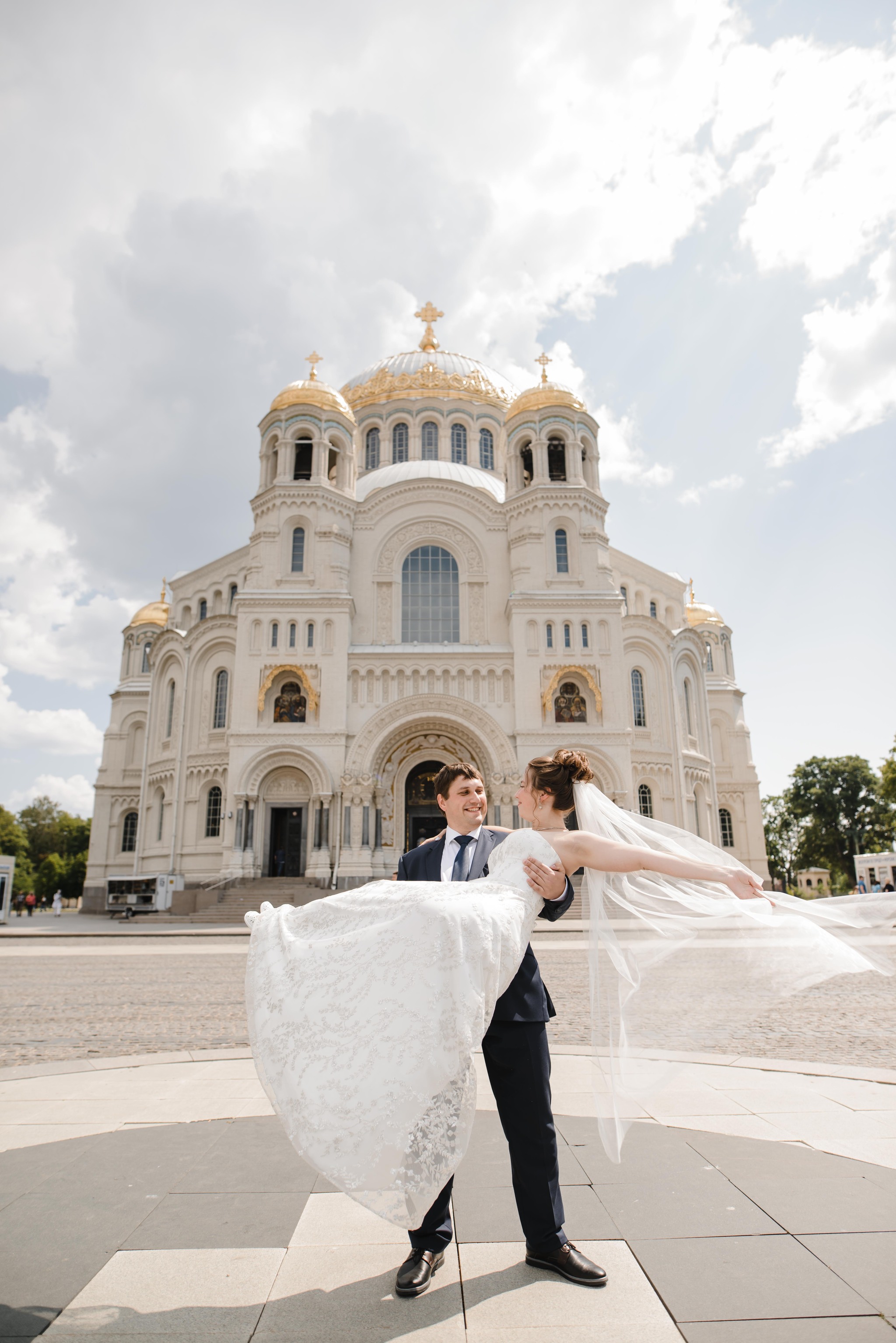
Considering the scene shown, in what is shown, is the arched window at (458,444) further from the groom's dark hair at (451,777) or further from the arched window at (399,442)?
the groom's dark hair at (451,777)

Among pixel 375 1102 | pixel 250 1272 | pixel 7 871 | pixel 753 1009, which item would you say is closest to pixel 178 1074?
pixel 250 1272

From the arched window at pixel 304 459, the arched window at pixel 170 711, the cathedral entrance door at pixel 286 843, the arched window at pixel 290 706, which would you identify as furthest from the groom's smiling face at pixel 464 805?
the arched window at pixel 170 711

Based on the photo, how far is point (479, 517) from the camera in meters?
37.1

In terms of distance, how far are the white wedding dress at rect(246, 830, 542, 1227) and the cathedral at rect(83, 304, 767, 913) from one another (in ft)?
90.3

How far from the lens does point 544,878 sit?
341 cm

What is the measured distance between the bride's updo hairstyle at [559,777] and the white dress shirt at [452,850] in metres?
0.47

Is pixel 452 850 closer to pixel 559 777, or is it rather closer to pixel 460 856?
pixel 460 856

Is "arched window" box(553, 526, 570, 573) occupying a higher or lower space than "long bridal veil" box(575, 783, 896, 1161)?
higher

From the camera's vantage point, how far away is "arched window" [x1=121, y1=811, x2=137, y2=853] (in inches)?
1613

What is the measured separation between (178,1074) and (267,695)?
27.2 meters

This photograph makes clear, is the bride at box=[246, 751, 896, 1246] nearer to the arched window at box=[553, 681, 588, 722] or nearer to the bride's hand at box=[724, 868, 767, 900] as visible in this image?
the bride's hand at box=[724, 868, 767, 900]

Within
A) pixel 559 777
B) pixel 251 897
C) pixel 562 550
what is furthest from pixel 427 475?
pixel 559 777

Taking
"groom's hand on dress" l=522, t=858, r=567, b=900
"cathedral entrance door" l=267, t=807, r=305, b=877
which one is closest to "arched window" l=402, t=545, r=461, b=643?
"cathedral entrance door" l=267, t=807, r=305, b=877

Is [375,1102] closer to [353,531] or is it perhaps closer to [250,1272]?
[250,1272]
